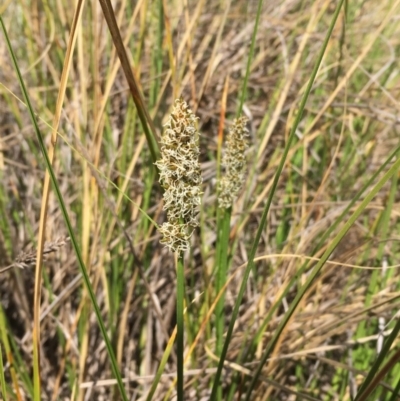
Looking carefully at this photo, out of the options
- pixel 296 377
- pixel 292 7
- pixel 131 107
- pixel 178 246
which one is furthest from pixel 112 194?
pixel 292 7

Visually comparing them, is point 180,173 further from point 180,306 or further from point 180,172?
point 180,306

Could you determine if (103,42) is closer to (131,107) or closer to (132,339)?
(131,107)

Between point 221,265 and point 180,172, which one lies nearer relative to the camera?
point 180,172

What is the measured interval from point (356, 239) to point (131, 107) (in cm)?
65

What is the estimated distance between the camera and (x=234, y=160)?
0.66 meters

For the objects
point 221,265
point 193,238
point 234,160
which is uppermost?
point 234,160

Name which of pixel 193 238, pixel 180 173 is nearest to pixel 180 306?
pixel 180 173

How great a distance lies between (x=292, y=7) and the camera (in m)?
1.74

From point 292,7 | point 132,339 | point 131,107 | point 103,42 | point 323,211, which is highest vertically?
point 292,7

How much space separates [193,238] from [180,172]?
769 millimetres

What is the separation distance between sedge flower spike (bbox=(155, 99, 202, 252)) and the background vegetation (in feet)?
0.69

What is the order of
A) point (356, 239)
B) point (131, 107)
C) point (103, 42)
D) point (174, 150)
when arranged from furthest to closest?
point (103, 42) → point (356, 239) → point (131, 107) → point (174, 150)

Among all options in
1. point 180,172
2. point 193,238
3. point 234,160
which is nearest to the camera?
point 180,172

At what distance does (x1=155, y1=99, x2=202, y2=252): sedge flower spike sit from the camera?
42 cm
